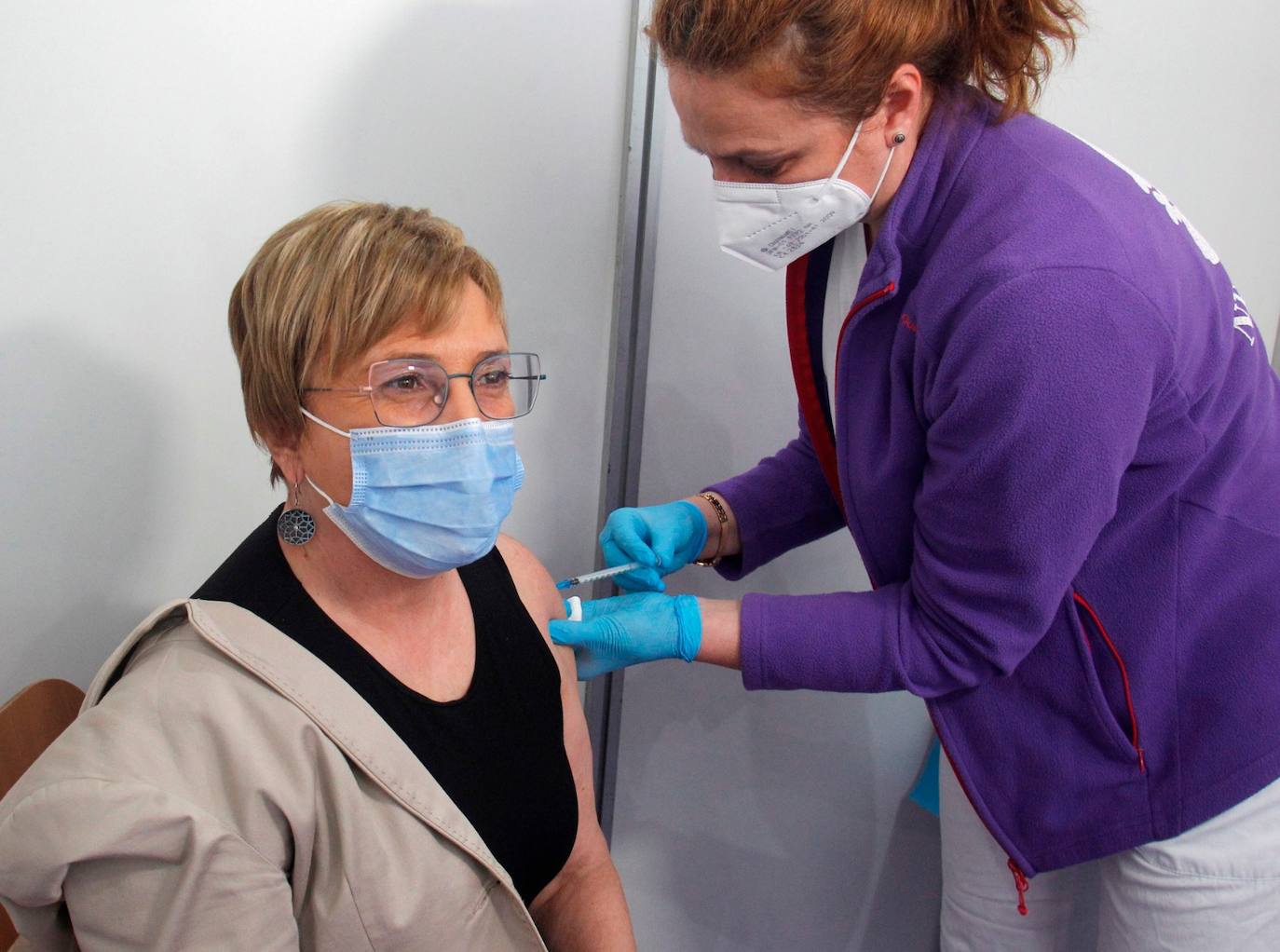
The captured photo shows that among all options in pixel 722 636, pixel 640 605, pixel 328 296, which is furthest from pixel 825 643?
pixel 328 296

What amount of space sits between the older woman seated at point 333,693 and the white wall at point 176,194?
0.25m

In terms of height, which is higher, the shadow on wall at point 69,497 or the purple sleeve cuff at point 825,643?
the shadow on wall at point 69,497

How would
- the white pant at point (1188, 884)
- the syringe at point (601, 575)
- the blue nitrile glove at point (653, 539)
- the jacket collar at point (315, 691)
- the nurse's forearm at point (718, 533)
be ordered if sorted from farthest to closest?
the nurse's forearm at point (718, 533), the blue nitrile glove at point (653, 539), the syringe at point (601, 575), the white pant at point (1188, 884), the jacket collar at point (315, 691)

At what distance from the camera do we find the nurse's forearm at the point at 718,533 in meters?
1.54

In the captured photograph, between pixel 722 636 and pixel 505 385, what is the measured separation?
1.33 ft

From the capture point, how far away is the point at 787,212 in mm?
1134

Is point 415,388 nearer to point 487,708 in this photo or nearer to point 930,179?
point 487,708

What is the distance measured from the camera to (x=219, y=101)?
3.90 ft

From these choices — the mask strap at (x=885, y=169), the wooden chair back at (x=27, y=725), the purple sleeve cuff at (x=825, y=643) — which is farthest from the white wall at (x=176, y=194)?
the purple sleeve cuff at (x=825, y=643)

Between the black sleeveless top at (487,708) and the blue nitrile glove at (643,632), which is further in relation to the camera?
the blue nitrile glove at (643,632)

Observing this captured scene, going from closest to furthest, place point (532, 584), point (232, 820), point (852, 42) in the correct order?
point (232, 820) < point (852, 42) < point (532, 584)

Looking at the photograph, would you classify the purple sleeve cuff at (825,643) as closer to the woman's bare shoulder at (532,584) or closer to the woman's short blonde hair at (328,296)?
the woman's bare shoulder at (532,584)

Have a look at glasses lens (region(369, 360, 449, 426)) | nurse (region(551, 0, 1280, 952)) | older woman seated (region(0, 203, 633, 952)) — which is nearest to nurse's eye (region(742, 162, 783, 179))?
nurse (region(551, 0, 1280, 952))

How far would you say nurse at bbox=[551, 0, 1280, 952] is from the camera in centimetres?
98
